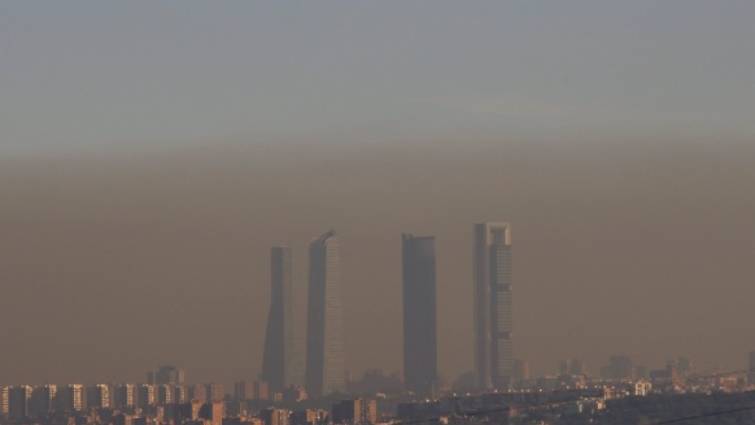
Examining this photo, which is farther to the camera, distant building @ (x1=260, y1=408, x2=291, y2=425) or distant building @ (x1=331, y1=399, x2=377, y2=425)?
distant building @ (x1=260, y1=408, x2=291, y2=425)

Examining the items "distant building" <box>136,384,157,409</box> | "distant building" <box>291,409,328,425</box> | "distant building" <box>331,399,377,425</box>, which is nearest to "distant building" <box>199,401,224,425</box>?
"distant building" <box>291,409,328,425</box>

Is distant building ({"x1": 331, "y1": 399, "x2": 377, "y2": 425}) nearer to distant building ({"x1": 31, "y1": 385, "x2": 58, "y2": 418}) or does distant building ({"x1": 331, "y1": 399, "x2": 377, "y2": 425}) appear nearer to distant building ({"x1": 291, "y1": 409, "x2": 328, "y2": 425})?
distant building ({"x1": 291, "y1": 409, "x2": 328, "y2": 425})

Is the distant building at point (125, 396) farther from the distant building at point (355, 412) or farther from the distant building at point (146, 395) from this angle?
the distant building at point (355, 412)

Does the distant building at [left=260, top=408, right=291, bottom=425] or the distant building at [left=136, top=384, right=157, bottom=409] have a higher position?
the distant building at [left=136, top=384, right=157, bottom=409]

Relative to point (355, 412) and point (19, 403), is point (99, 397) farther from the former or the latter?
point (355, 412)

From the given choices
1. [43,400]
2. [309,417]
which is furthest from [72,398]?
[309,417]

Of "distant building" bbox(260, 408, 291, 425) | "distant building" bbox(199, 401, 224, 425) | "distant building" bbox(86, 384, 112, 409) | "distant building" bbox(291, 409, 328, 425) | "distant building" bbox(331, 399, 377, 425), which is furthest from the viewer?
"distant building" bbox(86, 384, 112, 409)

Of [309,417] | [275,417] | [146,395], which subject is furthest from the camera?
[146,395]

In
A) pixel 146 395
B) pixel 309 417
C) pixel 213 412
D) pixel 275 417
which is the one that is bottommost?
pixel 309 417

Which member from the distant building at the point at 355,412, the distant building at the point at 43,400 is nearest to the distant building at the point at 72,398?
the distant building at the point at 43,400

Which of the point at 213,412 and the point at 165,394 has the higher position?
the point at 165,394
